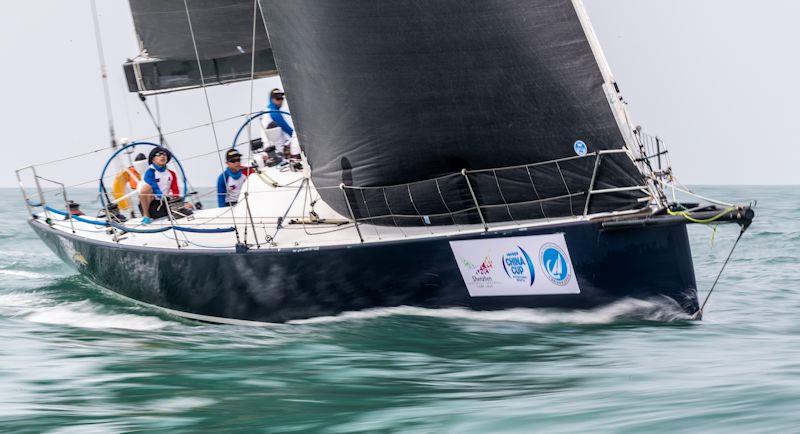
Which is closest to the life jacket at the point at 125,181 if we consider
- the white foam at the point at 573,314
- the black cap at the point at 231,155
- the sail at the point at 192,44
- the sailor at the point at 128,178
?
the sailor at the point at 128,178

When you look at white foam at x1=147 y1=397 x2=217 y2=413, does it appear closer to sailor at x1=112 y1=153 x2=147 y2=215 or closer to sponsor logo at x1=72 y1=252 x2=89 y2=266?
sponsor logo at x1=72 y1=252 x2=89 y2=266

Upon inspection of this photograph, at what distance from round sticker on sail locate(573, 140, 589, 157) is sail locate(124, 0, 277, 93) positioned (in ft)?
14.8

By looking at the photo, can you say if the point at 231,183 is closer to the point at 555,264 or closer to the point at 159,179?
the point at 159,179

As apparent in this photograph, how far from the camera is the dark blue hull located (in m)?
6.05

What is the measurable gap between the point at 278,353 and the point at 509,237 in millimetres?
1575

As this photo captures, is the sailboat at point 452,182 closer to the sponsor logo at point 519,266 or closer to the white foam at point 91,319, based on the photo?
the sponsor logo at point 519,266

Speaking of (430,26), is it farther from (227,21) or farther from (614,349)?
(227,21)

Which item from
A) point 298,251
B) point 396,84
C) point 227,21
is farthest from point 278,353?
point 227,21

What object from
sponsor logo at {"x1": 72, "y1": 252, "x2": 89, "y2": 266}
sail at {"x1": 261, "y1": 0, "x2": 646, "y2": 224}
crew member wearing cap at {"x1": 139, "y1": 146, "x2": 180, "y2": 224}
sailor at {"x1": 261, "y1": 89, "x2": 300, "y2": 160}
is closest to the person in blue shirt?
sailor at {"x1": 261, "y1": 89, "x2": 300, "y2": 160}

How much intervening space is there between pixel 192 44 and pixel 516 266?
5.16 m

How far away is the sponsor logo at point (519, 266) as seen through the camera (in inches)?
244

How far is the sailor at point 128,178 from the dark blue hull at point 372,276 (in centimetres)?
177

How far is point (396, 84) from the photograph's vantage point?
21.6 ft

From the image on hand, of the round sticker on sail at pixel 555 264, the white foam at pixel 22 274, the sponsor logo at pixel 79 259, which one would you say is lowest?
the round sticker on sail at pixel 555 264
